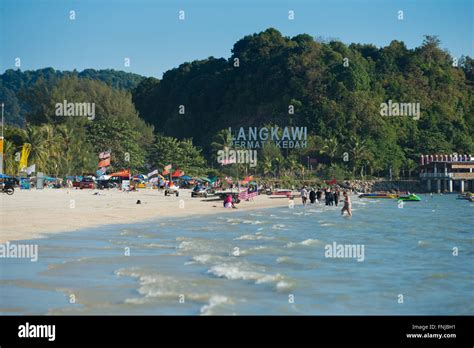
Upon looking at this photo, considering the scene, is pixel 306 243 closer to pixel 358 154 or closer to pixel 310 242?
pixel 310 242

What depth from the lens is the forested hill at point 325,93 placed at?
133375 millimetres

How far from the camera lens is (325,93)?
455 ft

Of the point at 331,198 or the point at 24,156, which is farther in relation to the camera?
the point at 24,156

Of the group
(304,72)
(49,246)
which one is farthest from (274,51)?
(49,246)

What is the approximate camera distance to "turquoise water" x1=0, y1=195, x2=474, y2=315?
549 inches

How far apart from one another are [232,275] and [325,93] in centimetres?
12385

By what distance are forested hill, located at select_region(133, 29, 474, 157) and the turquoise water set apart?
99.9m

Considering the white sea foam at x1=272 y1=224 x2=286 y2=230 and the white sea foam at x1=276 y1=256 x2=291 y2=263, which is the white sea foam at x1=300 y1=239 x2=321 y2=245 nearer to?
the white sea foam at x1=276 y1=256 x2=291 y2=263

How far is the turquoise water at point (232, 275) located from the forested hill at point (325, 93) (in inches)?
3934

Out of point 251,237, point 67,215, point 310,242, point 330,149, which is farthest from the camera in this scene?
point 330,149

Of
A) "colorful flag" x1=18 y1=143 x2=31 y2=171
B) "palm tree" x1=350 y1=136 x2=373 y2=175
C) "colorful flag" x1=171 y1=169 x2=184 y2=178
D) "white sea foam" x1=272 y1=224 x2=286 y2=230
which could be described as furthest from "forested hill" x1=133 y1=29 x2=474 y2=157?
"white sea foam" x1=272 y1=224 x2=286 y2=230

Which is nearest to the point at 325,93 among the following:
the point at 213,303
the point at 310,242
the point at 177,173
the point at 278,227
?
the point at 177,173

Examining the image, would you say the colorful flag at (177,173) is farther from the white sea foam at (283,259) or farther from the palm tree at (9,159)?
the white sea foam at (283,259)

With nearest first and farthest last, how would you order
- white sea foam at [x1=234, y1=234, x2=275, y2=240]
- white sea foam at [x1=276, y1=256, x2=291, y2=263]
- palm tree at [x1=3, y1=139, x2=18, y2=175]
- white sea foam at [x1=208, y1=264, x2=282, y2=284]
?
white sea foam at [x1=208, y1=264, x2=282, y2=284], white sea foam at [x1=276, y1=256, x2=291, y2=263], white sea foam at [x1=234, y1=234, x2=275, y2=240], palm tree at [x1=3, y1=139, x2=18, y2=175]
